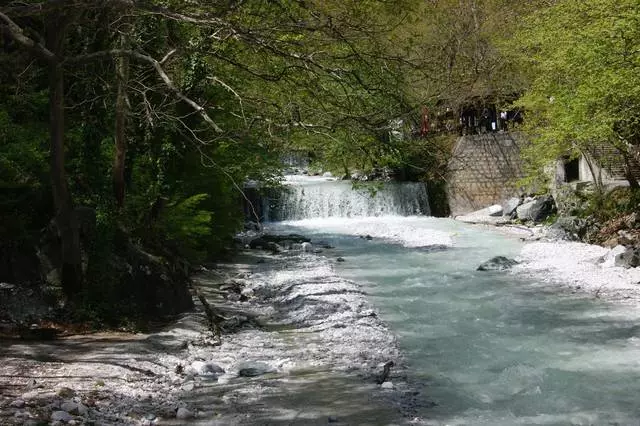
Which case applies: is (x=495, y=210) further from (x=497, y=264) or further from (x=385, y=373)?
(x=385, y=373)

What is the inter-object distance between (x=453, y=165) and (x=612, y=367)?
70.7 ft

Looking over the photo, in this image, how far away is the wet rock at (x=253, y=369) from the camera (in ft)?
21.7

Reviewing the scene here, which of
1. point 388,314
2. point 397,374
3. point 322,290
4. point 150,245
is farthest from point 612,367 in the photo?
point 150,245

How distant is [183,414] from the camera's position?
5.36 m

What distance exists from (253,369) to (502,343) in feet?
11.1

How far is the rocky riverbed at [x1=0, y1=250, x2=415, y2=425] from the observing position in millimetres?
5301

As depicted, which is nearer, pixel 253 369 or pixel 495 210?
pixel 253 369

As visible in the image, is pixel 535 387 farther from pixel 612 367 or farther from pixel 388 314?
pixel 388 314

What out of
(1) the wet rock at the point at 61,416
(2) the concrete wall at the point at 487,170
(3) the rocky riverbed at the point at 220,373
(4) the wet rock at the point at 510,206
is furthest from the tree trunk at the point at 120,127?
(2) the concrete wall at the point at 487,170

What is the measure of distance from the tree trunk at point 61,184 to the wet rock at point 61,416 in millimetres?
3175

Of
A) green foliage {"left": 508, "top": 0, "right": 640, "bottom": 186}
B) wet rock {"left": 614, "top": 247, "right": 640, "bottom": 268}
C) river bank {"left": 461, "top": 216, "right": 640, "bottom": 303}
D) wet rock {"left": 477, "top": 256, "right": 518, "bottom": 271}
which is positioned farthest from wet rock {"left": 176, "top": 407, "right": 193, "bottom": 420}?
green foliage {"left": 508, "top": 0, "right": 640, "bottom": 186}

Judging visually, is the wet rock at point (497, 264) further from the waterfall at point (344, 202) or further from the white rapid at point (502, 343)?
the waterfall at point (344, 202)

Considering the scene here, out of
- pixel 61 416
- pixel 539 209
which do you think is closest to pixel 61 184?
pixel 61 416

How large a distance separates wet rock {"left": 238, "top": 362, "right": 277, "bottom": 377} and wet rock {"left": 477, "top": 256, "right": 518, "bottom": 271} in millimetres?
7981
